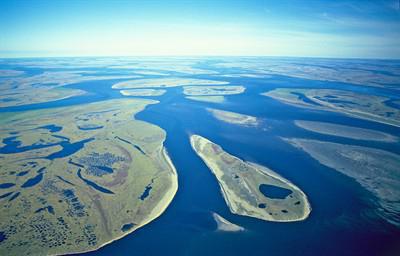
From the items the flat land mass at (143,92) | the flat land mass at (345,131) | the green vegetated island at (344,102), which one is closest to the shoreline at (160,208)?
the flat land mass at (345,131)

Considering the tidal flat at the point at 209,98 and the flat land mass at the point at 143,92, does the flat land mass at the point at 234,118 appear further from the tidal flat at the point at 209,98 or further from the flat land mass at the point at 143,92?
the flat land mass at the point at 143,92

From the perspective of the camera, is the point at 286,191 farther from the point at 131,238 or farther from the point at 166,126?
the point at 166,126

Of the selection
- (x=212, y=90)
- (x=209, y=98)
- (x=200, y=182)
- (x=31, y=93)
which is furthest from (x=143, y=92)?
(x=200, y=182)

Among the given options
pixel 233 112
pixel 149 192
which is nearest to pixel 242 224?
pixel 149 192

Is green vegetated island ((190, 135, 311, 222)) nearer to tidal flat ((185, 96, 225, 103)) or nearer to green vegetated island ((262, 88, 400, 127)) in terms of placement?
green vegetated island ((262, 88, 400, 127))

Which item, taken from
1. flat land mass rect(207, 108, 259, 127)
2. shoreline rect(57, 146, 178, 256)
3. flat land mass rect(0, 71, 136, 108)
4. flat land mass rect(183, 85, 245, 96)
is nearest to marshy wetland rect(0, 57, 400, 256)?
shoreline rect(57, 146, 178, 256)

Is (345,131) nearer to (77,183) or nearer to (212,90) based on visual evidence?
(77,183)
